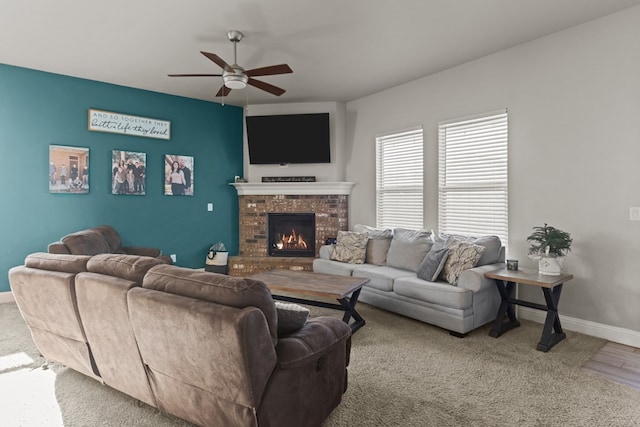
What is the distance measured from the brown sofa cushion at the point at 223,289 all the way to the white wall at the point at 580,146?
3250 millimetres

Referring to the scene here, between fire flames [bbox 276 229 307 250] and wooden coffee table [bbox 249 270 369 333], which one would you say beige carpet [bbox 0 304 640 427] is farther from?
fire flames [bbox 276 229 307 250]

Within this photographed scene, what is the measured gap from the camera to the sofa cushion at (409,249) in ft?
14.6

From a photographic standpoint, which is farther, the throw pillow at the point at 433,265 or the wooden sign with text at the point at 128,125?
the wooden sign with text at the point at 128,125

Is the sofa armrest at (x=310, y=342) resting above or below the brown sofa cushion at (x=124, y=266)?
below

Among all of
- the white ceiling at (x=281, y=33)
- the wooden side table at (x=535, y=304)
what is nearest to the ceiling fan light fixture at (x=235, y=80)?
the white ceiling at (x=281, y=33)

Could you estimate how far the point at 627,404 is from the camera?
2383 millimetres

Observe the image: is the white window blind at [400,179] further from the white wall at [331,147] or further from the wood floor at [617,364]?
the wood floor at [617,364]

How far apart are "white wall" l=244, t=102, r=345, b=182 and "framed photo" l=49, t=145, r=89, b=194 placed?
Answer: 2396 millimetres

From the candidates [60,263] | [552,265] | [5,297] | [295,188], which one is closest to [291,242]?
[295,188]

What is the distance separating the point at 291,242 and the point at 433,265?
2.97 meters

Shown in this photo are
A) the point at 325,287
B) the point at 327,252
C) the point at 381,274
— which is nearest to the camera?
the point at 325,287

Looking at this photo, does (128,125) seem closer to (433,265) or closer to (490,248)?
(433,265)

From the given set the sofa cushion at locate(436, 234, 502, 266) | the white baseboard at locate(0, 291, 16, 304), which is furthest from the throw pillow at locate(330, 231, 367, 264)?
the white baseboard at locate(0, 291, 16, 304)

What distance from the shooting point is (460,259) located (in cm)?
381
